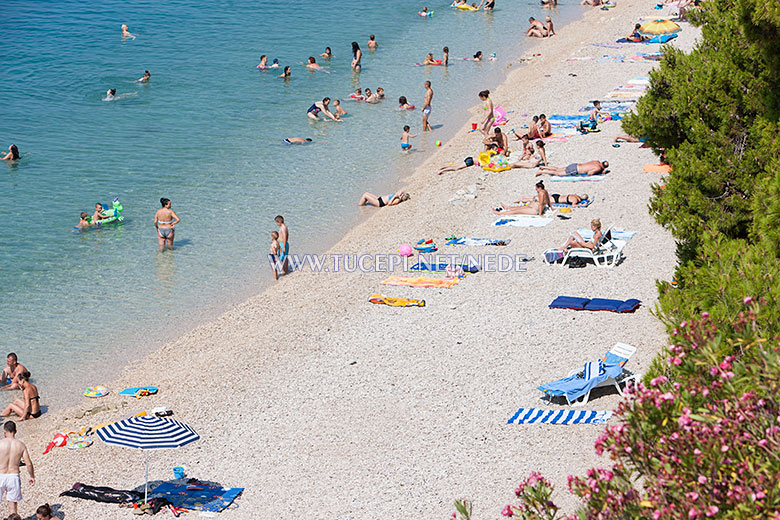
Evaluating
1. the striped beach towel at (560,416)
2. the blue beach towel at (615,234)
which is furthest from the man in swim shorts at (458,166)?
the striped beach towel at (560,416)

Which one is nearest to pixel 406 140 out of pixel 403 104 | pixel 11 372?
pixel 403 104

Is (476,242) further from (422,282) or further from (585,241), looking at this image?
(585,241)

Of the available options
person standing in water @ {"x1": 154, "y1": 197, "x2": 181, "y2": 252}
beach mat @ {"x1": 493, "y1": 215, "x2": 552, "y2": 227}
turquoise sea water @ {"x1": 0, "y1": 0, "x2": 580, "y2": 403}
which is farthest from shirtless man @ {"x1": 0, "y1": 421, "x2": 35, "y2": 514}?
beach mat @ {"x1": 493, "y1": 215, "x2": 552, "y2": 227}

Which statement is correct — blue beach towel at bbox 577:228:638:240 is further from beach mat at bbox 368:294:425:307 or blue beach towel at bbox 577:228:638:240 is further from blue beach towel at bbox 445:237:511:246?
beach mat at bbox 368:294:425:307

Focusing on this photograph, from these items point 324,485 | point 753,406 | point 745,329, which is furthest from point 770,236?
point 324,485

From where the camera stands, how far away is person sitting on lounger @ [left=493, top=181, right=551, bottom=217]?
17531 mm

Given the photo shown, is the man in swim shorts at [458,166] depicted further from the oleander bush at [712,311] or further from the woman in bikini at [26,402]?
the woman in bikini at [26,402]

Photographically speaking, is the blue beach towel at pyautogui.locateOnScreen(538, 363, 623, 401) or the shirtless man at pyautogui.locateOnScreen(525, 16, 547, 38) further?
the shirtless man at pyautogui.locateOnScreen(525, 16, 547, 38)

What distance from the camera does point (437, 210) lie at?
62.7 ft

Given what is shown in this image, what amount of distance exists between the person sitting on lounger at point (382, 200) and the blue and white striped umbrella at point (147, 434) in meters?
11.6

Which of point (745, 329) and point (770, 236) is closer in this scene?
point (745, 329)

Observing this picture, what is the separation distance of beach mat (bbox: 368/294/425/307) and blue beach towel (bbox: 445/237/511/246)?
270 centimetres

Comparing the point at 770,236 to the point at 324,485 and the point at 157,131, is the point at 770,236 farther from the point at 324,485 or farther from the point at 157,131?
the point at 157,131

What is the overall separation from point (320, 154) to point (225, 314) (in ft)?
31.8
